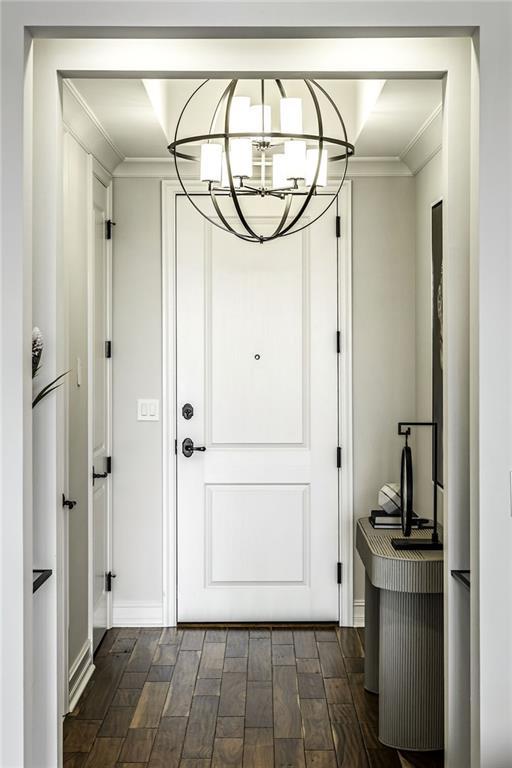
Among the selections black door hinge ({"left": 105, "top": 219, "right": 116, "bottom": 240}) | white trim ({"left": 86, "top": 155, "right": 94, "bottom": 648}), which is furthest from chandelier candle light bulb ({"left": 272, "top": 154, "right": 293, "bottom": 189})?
black door hinge ({"left": 105, "top": 219, "right": 116, "bottom": 240})

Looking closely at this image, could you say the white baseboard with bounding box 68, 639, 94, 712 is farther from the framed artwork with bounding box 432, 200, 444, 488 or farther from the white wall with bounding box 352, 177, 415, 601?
the framed artwork with bounding box 432, 200, 444, 488

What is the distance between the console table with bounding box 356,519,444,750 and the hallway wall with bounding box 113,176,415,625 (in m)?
1.25

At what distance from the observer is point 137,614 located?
395 centimetres

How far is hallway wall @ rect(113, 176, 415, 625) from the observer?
3928 millimetres

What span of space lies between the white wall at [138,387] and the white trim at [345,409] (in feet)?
3.04

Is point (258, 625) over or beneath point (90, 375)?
beneath

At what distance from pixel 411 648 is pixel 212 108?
2664mm

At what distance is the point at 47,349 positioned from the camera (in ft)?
6.63

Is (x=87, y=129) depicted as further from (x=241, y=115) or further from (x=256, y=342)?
(x=256, y=342)

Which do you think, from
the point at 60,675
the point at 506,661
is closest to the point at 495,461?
the point at 506,661

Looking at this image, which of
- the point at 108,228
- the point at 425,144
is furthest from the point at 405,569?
the point at 108,228

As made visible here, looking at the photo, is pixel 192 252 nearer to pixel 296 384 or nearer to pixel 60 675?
pixel 296 384

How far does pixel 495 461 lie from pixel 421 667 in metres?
1.14

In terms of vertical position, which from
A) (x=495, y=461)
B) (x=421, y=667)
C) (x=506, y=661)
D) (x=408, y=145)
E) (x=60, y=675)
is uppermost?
(x=408, y=145)
